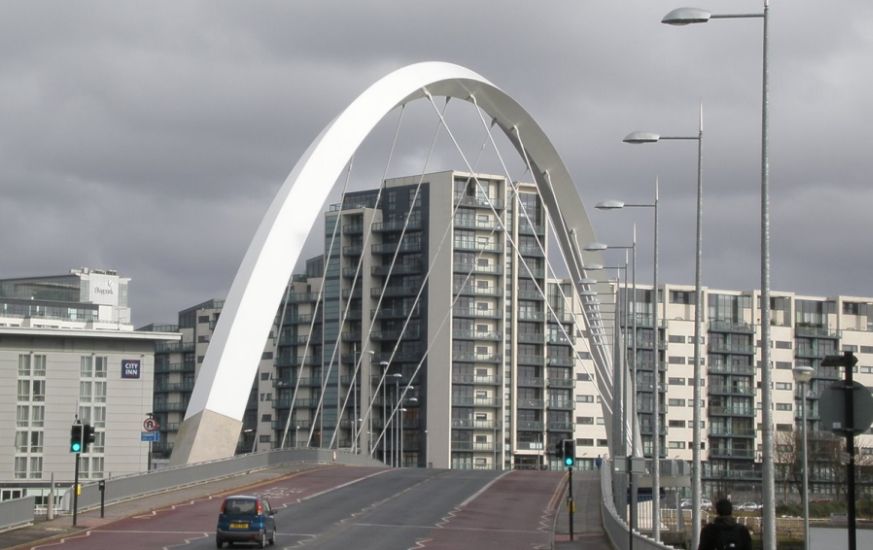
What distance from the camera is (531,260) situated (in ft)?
468

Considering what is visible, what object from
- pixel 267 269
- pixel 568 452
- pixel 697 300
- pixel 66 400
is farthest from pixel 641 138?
pixel 66 400

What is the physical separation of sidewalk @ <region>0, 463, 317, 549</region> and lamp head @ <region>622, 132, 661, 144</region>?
17.1 meters

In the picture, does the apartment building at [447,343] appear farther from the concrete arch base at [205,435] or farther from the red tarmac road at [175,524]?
the concrete arch base at [205,435]

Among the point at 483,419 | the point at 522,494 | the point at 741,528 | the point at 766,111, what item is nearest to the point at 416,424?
the point at 483,419

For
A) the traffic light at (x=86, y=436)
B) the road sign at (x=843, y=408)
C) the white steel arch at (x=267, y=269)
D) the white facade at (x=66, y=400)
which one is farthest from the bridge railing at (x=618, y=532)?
the white facade at (x=66, y=400)

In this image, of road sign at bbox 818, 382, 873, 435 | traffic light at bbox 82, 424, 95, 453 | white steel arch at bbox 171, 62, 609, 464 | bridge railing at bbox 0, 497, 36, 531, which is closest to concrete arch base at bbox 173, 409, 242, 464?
white steel arch at bbox 171, 62, 609, 464

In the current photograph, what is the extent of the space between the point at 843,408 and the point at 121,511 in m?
33.5

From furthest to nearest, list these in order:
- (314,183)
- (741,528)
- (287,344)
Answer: (287,344), (314,183), (741,528)

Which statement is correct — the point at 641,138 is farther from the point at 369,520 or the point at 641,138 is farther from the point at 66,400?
the point at 66,400

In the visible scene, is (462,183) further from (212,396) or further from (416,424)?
(212,396)

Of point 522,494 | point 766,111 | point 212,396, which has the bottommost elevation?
point 522,494

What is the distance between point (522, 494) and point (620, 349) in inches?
328

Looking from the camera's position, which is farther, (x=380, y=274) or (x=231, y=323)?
(x=380, y=274)

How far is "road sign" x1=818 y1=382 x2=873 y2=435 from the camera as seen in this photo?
13719 millimetres
